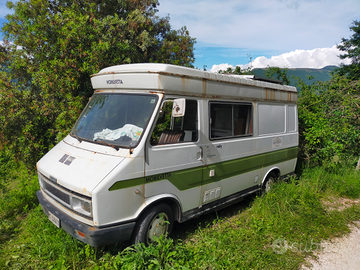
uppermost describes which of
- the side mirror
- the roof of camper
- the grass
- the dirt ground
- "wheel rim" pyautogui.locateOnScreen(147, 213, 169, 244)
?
the roof of camper

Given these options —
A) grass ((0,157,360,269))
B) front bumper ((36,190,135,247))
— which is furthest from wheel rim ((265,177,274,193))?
front bumper ((36,190,135,247))

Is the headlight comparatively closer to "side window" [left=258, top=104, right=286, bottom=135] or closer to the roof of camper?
the roof of camper

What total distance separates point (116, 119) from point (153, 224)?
59.9 inches

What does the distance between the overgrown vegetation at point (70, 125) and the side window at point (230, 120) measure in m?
1.50

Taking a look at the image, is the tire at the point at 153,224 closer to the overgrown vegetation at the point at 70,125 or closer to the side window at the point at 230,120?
the overgrown vegetation at the point at 70,125

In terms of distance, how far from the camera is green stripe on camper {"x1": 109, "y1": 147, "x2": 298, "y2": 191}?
3280mm

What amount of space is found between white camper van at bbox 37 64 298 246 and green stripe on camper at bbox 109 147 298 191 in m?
0.02

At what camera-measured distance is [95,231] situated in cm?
288

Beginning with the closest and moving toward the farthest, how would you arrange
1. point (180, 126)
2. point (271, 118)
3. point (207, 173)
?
point (180, 126) → point (207, 173) → point (271, 118)

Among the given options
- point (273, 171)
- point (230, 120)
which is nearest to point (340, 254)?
point (273, 171)

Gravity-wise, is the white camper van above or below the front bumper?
above

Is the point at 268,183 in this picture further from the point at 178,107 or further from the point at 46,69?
the point at 46,69

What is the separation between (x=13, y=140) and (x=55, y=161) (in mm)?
4771

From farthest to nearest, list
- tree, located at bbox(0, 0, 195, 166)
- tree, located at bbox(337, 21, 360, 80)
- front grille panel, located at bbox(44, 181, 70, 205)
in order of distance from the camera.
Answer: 1. tree, located at bbox(337, 21, 360, 80)
2. tree, located at bbox(0, 0, 195, 166)
3. front grille panel, located at bbox(44, 181, 70, 205)
